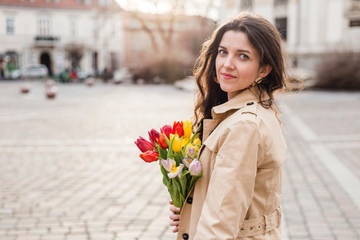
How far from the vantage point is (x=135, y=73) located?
1563 inches

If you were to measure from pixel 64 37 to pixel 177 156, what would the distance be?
168 ft

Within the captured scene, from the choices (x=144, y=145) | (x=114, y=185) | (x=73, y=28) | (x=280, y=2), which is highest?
(x=280, y=2)

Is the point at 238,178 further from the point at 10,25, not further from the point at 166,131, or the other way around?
the point at 10,25

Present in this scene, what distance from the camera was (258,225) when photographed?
1.81 m

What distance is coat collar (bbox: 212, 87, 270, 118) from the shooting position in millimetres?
1867

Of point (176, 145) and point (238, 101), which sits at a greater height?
point (238, 101)

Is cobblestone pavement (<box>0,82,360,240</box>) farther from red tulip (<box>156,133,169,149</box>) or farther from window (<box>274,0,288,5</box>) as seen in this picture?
window (<box>274,0,288,5</box>)

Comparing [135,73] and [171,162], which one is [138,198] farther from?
[135,73]

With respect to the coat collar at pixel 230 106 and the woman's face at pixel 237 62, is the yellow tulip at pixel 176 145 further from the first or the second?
the woman's face at pixel 237 62

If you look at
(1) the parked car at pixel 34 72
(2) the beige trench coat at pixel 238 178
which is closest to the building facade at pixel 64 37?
(1) the parked car at pixel 34 72

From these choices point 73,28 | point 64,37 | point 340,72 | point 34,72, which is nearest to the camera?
point 340,72

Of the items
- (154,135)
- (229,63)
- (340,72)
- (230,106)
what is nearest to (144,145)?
(154,135)

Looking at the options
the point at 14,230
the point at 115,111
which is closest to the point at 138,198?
the point at 14,230

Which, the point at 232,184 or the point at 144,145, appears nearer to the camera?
the point at 232,184
